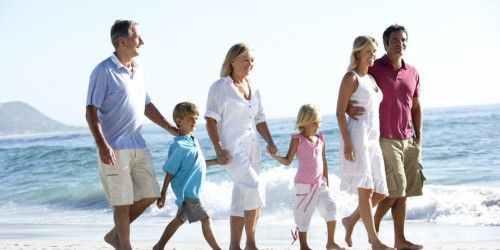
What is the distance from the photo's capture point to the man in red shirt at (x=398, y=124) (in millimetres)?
5305

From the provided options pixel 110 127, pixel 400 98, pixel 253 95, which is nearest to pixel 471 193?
pixel 400 98

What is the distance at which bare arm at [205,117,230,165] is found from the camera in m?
5.02

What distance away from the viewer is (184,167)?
5.21 metres

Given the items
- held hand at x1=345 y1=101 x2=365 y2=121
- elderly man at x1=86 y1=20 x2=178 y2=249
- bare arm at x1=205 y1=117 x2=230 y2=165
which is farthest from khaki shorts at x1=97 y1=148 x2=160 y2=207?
held hand at x1=345 y1=101 x2=365 y2=121

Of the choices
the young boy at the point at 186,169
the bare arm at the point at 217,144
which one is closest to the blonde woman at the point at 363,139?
the bare arm at the point at 217,144

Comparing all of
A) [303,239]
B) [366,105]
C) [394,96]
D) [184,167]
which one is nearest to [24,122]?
[184,167]

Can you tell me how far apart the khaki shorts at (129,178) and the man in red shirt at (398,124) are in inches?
60.6

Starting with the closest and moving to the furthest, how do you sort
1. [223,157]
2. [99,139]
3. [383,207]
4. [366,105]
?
[99,139]
[223,157]
[366,105]
[383,207]

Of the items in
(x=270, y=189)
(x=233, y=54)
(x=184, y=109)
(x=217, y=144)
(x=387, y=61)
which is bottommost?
(x=270, y=189)

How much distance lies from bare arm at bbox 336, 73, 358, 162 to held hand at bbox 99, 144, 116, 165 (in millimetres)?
1650

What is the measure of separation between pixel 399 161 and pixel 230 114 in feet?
4.40

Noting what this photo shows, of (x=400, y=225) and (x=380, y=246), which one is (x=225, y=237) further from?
(x=380, y=246)

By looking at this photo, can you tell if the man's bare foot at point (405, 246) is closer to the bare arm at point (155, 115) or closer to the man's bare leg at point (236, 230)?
the man's bare leg at point (236, 230)

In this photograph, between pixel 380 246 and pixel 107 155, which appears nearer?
pixel 107 155
